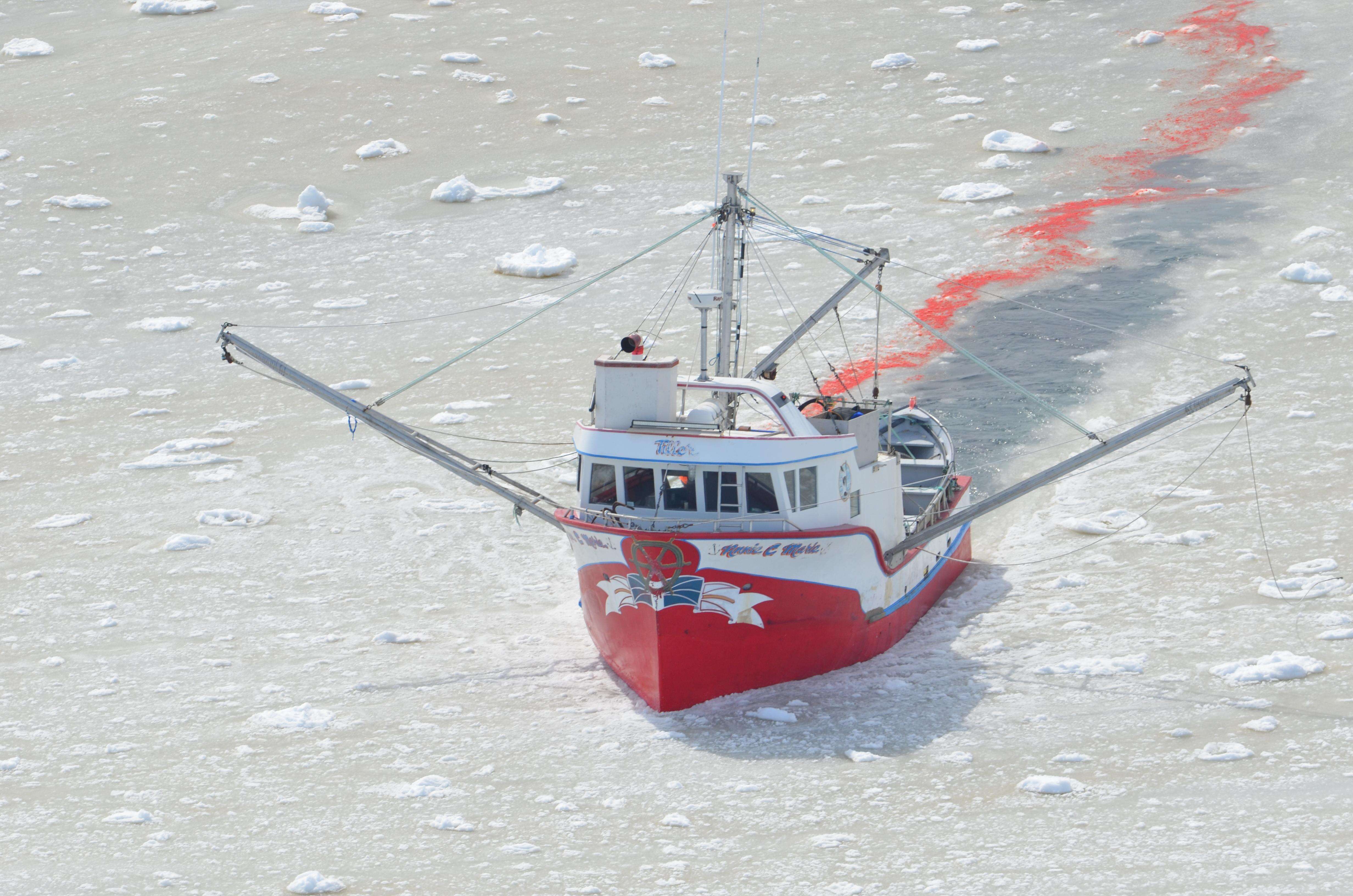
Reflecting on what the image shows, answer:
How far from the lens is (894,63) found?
5178 cm

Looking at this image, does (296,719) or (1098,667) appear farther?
(1098,667)

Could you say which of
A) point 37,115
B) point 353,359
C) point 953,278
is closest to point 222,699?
point 353,359

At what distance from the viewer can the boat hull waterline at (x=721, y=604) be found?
66.5 feet

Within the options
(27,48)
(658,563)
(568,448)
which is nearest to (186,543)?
(568,448)

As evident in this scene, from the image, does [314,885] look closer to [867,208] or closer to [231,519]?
[231,519]

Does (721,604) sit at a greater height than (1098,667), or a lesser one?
greater

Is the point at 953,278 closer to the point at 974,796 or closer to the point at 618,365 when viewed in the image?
the point at 618,365

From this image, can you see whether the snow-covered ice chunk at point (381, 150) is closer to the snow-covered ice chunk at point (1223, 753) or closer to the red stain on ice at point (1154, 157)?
the red stain on ice at point (1154, 157)

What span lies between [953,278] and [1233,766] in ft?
72.4

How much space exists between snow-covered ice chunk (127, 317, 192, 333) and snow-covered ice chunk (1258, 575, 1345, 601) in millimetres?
26702

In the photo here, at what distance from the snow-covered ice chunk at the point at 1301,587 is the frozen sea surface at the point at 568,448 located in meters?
0.29

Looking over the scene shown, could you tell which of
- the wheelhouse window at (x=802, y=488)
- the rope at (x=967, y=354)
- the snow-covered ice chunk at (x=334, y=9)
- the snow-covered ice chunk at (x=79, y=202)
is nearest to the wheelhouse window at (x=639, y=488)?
the wheelhouse window at (x=802, y=488)

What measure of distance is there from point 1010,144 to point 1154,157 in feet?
13.6

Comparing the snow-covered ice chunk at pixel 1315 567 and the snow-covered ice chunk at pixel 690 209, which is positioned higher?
the snow-covered ice chunk at pixel 690 209
